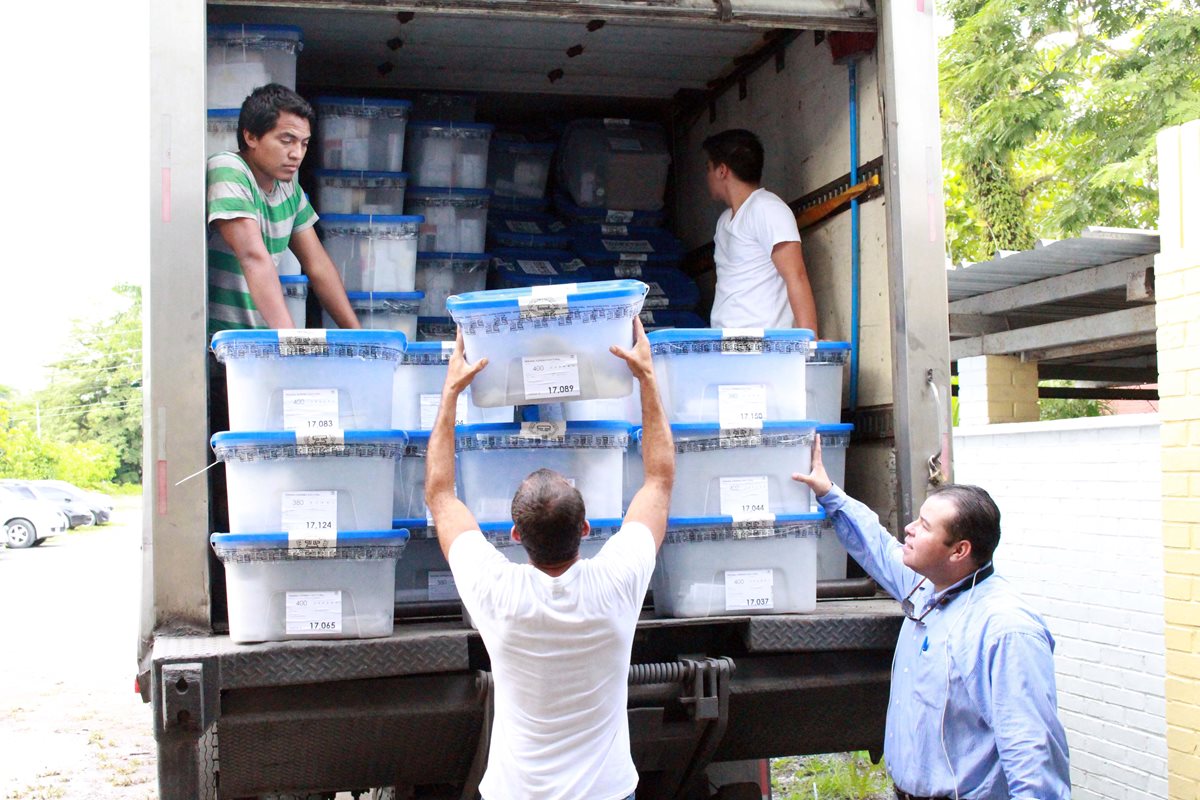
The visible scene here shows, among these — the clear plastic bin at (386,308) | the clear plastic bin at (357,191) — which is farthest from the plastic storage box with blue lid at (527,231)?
the clear plastic bin at (386,308)

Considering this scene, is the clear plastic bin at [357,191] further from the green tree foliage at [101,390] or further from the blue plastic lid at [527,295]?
the green tree foliage at [101,390]

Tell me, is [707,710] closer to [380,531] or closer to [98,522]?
[380,531]

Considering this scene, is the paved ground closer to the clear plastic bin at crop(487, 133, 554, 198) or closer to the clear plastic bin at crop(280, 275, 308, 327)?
the clear plastic bin at crop(280, 275, 308, 327)

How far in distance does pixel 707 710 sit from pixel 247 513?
4.35 ft

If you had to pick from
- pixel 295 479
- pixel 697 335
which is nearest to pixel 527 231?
pixel 697 335

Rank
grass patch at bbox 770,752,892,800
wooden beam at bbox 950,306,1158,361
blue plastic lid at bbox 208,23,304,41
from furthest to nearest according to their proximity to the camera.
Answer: wooden beam at bbox 950,306,1158,361 → grass patch at bbox 770,752,892,800 → blue plastic lid at bbox 208,23,304,41

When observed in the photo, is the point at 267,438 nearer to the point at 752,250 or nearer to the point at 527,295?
the point at 527,295

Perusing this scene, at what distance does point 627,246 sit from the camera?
6.00m

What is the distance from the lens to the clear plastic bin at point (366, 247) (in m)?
4.95

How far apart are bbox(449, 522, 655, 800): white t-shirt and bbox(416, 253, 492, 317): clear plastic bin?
2599 millimetres

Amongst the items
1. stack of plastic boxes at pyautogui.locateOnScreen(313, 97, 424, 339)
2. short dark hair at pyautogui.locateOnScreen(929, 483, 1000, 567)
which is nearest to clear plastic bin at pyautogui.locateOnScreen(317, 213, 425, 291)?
stack of plastic boxes at pyautogui.locateOnScreen(313, 97, 424, 339)

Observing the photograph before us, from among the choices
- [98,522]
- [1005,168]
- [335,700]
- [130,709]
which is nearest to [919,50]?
[335,700]

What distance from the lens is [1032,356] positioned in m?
7.99

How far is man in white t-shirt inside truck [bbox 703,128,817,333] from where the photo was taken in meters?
4.66
